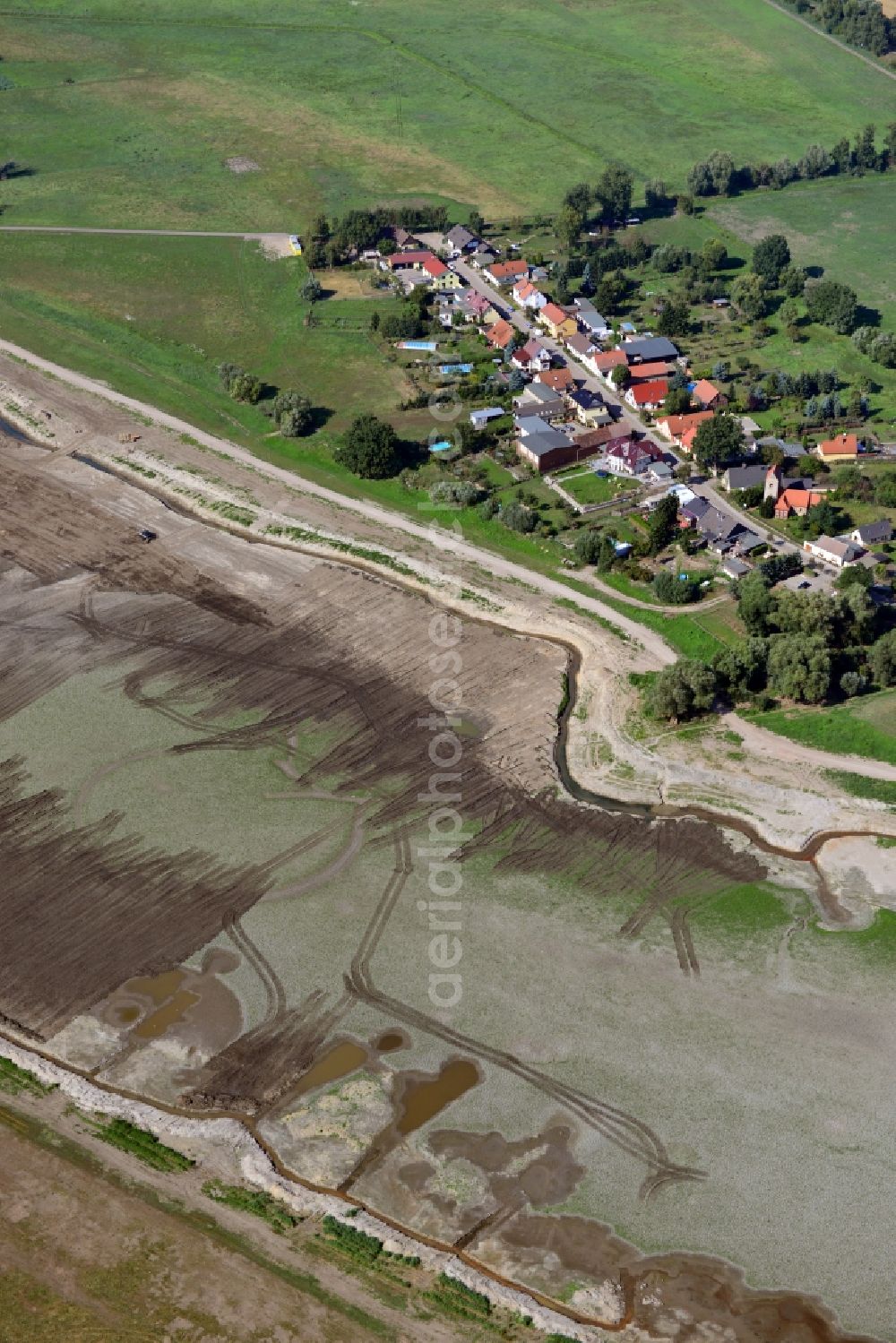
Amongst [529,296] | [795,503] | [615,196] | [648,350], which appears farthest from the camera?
[615,196]

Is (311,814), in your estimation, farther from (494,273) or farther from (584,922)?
(494,273)

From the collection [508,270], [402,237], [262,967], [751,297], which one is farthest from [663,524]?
[402,237]

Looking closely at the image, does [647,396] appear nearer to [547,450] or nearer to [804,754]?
[547,450]

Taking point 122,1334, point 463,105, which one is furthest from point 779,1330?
point 463,105

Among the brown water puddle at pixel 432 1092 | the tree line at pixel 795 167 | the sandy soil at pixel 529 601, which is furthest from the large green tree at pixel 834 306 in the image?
the brown water puddle at pixel 432 1092

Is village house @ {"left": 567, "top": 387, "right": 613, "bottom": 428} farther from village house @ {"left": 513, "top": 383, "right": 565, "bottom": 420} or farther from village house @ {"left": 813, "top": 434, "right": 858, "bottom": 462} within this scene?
village house @ {"left": 813, "top": 434, "right": 858, "bottom": 462}

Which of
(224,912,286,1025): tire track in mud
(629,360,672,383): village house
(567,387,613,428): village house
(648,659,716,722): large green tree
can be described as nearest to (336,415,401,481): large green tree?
(567,387,613,428): village house
